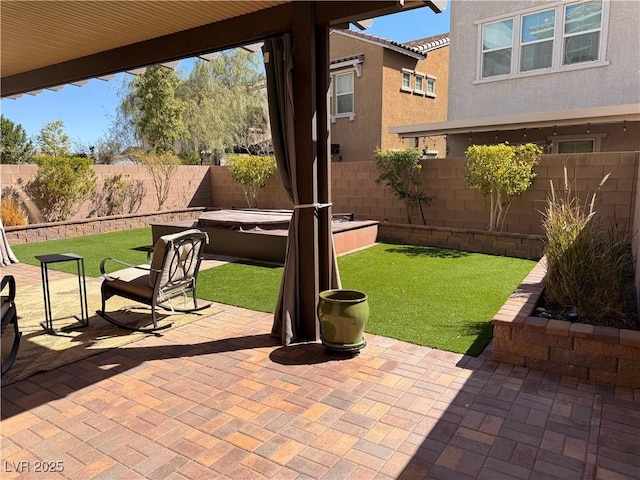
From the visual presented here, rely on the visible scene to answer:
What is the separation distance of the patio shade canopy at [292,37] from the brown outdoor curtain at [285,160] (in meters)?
0.01

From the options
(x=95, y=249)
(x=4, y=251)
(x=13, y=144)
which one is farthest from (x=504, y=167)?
(x=13, y=144)

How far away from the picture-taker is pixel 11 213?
9.66m

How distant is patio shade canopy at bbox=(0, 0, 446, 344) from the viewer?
3748 mm

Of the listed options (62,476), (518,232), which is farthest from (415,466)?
(518,232)

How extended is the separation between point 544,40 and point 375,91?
18.4 feet

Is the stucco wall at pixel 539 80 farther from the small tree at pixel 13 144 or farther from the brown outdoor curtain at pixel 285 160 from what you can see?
the small tree at pixel 13 144

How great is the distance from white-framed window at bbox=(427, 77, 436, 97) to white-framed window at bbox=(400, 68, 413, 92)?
4.71 ft

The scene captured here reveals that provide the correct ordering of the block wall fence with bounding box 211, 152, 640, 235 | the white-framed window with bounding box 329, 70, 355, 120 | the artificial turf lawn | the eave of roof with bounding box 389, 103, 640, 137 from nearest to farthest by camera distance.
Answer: the artificial turf lawn → the block wall fence with bounding box 211, 152, 640, 235 → the eave of roof with bounding box 389, 103, 640, 137 → the white-framed window with bounding box 329, 70, 355, 120

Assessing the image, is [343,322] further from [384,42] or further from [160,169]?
[384,42]

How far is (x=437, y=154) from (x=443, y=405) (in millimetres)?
15122

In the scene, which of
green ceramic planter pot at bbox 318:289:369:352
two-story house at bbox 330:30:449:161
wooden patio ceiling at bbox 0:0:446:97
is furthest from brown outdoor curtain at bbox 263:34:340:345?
two-story house at bbox 330:30:449:161

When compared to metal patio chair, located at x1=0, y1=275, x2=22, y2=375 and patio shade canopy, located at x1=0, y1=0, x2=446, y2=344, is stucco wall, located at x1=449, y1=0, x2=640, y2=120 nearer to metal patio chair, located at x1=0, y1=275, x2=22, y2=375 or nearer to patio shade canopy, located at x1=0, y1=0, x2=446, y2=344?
patio shade canopy, located at x1=0, y1=0, x2=446, y2=344

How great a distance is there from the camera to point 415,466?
2.36 metres

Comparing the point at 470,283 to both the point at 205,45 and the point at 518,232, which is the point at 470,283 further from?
the point at 205,45
